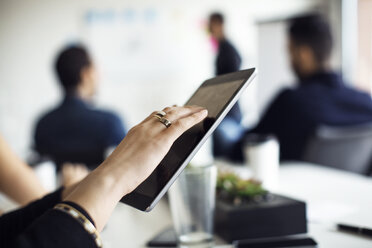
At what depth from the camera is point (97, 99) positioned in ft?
14.3

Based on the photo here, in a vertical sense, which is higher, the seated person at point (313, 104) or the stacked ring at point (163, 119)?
the stacked ring at point (163, 119)

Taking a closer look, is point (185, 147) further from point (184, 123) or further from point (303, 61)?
point (303, 61)

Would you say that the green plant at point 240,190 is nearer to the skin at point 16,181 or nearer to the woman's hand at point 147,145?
the woman's hand at point 147,145

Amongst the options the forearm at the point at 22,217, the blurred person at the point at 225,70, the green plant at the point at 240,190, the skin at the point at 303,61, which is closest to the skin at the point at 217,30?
the blurred person at the point at 225,70

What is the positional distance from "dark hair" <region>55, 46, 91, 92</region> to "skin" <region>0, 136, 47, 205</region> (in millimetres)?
1171

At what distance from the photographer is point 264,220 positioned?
29.1 inches

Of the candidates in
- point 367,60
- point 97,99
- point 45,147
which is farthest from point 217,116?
point 367,60

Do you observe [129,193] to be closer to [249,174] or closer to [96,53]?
[249,174]

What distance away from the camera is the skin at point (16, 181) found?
1102 mm

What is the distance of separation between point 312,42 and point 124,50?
290 cm

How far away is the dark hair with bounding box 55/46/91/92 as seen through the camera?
7.36 feet

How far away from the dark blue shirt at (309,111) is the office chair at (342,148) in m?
0.16

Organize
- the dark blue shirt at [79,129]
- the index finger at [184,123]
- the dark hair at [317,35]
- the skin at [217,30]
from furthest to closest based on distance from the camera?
the skin at [217,30]
the dark blue shirt at [79,129]
the dark hair at [317,35]
the index finger at [184,123]

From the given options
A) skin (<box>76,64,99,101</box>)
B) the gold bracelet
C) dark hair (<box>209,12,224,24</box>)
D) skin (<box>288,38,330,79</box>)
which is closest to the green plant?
the gold bracelet
